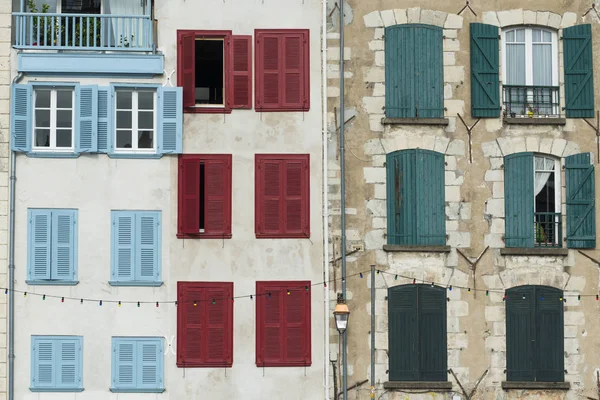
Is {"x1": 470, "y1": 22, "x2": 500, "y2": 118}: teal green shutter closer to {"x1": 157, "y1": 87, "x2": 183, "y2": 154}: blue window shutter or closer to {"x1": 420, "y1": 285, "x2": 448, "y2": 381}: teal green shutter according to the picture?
{"x1": 420, "y1": 285, "x2": 448, "y2": 381}: teal green shutter

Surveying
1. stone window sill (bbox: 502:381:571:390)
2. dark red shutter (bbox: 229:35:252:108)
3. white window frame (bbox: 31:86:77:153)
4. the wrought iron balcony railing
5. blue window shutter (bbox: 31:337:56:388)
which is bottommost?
stone window sill (bbox: 502:381:571:390)

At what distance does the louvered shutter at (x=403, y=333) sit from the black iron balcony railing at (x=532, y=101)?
5060mm

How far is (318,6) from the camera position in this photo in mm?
36281

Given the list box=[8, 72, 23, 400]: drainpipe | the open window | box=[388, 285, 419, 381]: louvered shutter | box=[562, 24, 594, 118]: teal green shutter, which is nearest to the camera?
box=[8, 72, 23, 400]: drainpipe

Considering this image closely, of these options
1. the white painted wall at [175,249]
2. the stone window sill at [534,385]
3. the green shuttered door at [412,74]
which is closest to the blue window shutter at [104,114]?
the white painted wall at [175,249]

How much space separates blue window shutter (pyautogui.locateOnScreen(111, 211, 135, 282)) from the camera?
35.4m

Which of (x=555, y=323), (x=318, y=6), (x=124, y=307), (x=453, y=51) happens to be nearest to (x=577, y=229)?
(x=555, y=323)

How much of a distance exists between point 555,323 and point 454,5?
805cm

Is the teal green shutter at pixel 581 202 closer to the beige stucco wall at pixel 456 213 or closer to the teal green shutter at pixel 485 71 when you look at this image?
the beige stucco wall at pixel 456 213

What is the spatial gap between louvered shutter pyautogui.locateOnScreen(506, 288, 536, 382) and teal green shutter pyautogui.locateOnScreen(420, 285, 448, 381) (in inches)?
60.7

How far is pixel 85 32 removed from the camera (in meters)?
36.7

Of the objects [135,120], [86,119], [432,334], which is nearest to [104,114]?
[86,119]

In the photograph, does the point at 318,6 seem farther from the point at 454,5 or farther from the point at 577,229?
the point at 577,229

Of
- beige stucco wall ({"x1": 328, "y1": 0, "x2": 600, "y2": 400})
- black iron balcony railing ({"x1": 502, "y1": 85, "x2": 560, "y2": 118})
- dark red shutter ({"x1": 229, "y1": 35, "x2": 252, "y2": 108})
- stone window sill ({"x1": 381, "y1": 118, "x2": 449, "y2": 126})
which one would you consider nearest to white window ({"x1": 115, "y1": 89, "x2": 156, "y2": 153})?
dark red shutter ({"x1": 229, "y1": 35, "x2": 252, "y2": 108})
